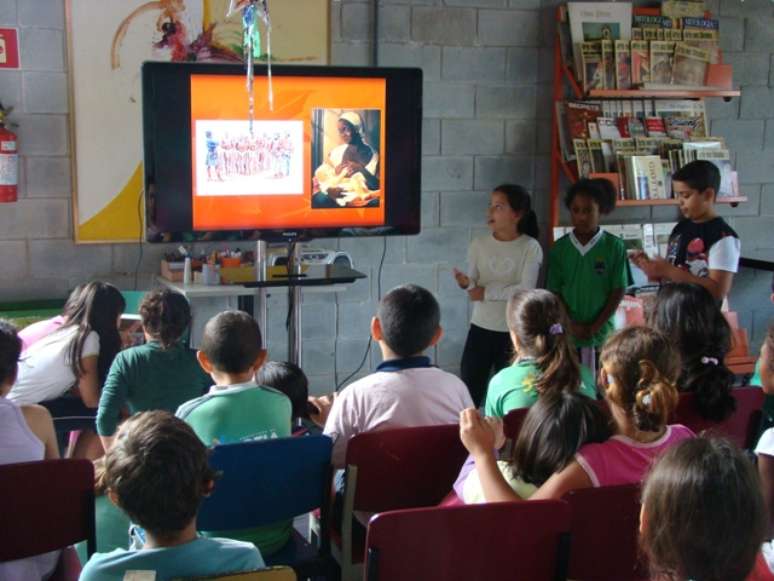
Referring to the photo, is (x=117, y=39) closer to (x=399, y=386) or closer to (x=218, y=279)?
(x=218, y=279)

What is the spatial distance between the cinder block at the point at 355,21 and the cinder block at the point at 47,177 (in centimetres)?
141

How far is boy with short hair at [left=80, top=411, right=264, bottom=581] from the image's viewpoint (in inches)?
60.1

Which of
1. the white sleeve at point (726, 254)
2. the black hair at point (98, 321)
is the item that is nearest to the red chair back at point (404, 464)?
the black hair at point (98, 321)

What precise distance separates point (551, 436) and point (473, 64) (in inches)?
126

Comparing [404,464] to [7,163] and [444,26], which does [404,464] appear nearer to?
[7,163]

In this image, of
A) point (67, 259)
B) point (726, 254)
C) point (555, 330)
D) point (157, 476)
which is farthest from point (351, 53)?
point (157, 476)

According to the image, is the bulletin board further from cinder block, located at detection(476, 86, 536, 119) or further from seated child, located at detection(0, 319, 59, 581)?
seated child, located at detection(0, 319, 59, 581)

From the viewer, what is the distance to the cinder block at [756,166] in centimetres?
541

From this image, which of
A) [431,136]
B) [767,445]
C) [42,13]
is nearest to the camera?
[767,445]

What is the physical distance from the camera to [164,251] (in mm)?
4430

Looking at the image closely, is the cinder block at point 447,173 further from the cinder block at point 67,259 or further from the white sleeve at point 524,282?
the cinder block at point 67,259

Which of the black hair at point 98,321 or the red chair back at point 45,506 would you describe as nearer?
the red chair back at point 45,506

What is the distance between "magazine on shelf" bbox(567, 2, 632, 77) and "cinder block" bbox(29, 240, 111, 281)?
97.2 inches

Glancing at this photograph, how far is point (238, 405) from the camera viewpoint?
91.0 inches
